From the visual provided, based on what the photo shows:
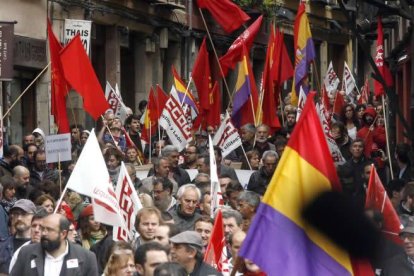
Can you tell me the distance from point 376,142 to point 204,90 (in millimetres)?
3830

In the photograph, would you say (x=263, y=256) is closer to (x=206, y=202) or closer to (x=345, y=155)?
(x=206, y=202)

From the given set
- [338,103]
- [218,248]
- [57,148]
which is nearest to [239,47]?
[338,103]

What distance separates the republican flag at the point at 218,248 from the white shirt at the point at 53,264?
104 centimetres

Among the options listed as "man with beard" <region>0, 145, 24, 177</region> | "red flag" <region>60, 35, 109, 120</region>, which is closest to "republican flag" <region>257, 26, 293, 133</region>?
"red flag" <region>60, 35, 109, 120</region>

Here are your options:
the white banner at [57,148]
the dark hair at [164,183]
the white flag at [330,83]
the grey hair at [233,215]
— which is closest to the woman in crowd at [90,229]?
the grey hair at [233,215]

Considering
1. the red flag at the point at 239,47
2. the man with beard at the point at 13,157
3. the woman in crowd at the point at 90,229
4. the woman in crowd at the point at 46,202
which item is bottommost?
the woman in crowd at the point at 90,229

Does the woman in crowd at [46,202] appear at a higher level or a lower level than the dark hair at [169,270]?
higher

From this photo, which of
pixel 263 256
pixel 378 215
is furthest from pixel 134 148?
pixel 378 215

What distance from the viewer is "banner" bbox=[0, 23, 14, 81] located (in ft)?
61.6

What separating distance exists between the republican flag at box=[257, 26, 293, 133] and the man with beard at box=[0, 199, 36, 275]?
9.70m

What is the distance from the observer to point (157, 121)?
22.2 metres

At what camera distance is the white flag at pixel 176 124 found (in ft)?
64.9

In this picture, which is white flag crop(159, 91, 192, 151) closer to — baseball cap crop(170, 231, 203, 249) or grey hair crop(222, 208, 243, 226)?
grey hair crop(222, 208, 243, 226)

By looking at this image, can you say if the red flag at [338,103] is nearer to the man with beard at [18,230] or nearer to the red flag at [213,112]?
the red flag at [213,112]
